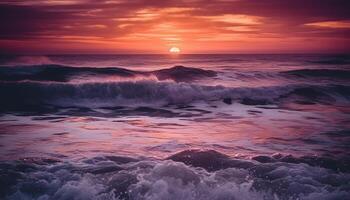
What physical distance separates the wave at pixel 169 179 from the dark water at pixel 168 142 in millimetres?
14

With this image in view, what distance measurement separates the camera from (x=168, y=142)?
718 centimetres

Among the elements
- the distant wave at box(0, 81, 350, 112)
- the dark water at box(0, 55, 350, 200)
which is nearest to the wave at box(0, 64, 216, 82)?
the distant wave at box(0, 81, 350, 112)

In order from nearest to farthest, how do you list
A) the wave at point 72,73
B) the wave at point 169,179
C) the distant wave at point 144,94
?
the wave at point 169,179 → the distant wave at point 144,94 → the wave at point 72,73

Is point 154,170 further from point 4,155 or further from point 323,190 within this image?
point 4,155

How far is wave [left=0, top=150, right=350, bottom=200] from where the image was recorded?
4.62 m

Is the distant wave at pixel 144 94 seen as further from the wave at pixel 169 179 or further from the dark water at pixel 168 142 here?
the wave at pixel 169 179

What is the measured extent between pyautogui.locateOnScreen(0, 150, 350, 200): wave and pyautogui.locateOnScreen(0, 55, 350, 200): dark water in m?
0.01

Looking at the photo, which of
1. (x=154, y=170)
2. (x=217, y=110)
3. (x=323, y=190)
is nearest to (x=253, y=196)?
(x=323, y=190)

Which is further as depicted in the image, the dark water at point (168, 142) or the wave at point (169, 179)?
the dark water at point (168, 142)

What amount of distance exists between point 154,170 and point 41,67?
1833 centimetres

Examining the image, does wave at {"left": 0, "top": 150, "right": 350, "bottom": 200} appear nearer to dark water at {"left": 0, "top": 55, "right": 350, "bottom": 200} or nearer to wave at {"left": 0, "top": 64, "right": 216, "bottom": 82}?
dark water at {"left": 0, "top": 55, "right": 350, "bottom": 200}

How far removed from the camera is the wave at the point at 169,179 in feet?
15.1

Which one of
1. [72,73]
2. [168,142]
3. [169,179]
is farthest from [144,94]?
[169,179]

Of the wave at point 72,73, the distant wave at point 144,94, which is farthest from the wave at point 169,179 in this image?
the wave at point 72,73
